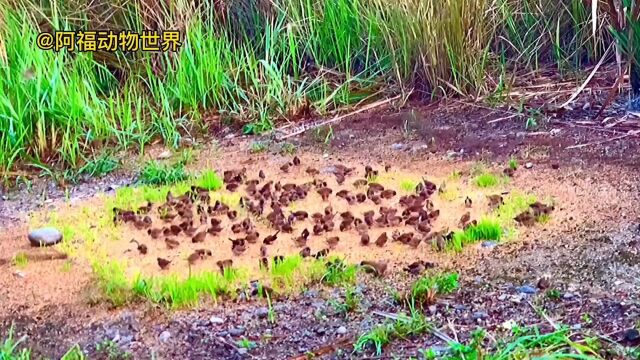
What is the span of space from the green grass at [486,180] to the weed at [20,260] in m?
1.86

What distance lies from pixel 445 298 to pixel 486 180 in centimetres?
114

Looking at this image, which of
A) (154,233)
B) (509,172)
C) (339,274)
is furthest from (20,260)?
(509,172)

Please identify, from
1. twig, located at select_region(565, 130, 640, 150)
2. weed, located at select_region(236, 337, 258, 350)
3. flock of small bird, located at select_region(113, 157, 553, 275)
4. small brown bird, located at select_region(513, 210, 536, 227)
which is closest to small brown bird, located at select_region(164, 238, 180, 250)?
flock of small bird, located at select_region(113, 157, 553, 275)

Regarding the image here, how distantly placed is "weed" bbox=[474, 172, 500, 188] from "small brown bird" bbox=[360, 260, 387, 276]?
3.06ft

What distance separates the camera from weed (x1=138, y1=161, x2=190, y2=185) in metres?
4.05

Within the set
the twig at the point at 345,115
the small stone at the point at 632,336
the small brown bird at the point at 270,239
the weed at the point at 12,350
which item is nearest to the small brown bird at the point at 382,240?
the small brown bird at the point at 270,239

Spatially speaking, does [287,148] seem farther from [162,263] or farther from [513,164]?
[162,263]

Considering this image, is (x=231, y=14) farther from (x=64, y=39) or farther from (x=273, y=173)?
(x=273, y=173)

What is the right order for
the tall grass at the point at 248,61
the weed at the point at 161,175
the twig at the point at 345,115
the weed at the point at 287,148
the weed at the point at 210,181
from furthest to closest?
the twig at the point at 345,115 → the tall grass at the point at 248,61 → the weed at the point at 287,148 → the weed at the point at 161,175 → the weed at the point at 210,181

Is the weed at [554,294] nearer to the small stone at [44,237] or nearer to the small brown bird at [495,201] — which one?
the small brown bird at [495,201]

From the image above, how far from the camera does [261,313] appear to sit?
8.53ft

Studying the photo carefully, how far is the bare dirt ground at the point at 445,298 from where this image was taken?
2.43 metres

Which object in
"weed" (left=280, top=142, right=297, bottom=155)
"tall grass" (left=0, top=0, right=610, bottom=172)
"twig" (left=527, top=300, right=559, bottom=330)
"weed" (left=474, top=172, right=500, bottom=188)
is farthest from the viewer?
"tall grass" (left=0, top=0, right=610, bottom=172)

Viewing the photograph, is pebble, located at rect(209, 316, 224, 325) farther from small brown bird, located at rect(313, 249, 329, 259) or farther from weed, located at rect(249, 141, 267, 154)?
weed, located at rect(249, 141, 267, 154)
